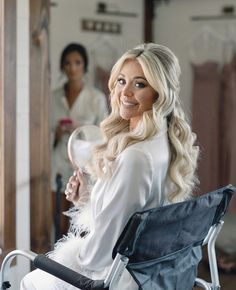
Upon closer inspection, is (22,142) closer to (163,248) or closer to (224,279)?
(163,248)

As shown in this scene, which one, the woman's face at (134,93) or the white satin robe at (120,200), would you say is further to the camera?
the woman's face at (134,93)

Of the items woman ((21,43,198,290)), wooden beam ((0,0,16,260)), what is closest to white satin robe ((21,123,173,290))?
woman ((21,43,198,290))

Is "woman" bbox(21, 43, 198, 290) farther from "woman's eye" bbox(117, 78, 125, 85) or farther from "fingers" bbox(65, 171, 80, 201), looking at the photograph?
"fingers" bbox(65, 171, 80, 201)

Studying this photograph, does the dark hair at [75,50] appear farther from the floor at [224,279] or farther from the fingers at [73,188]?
the fingers at [73,188]

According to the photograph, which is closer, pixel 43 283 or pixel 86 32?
pixel 43 283

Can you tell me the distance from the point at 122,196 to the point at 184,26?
261 cm

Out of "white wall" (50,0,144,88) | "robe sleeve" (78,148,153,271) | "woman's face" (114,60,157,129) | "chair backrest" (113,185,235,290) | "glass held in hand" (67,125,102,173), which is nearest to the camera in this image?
"chair backrest" (113,185,235,290)

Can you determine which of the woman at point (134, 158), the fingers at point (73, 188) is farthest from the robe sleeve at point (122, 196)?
the fingers at point (73, 188)

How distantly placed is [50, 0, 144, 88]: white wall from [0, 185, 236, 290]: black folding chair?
2089 mm

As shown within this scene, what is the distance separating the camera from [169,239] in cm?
153

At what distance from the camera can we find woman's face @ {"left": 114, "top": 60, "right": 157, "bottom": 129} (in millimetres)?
1649

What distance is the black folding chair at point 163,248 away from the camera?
139 cm

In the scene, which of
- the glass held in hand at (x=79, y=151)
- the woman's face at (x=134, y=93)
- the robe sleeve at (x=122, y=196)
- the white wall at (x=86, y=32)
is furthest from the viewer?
the white wall at (x=86, y=32)

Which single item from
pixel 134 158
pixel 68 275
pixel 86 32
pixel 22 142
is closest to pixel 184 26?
pixel 86 32
